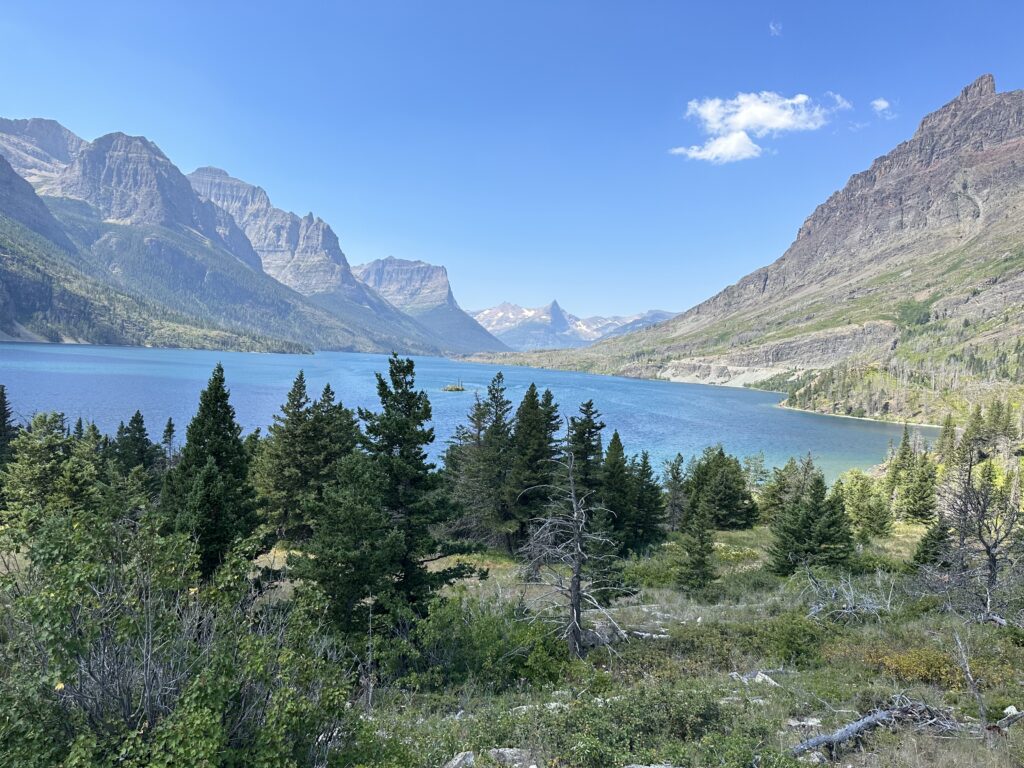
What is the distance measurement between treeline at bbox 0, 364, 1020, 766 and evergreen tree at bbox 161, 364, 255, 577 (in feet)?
0.33

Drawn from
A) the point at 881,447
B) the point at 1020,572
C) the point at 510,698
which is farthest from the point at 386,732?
the point at 881,447

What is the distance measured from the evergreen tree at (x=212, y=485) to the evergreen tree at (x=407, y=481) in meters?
6.27

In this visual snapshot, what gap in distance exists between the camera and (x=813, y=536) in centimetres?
3145

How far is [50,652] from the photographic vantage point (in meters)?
6.91

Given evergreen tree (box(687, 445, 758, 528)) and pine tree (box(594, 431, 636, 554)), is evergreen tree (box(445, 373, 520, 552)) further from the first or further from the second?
evergreen tree (box(687, 445, 758, 528))

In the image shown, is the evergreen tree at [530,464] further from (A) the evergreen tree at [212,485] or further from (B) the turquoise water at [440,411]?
(B) the turquoise water at [440,411]

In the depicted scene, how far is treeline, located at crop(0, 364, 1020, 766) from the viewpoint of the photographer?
7.11 metres

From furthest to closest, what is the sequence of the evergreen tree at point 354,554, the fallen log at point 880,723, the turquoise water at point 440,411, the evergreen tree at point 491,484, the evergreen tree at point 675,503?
the turquoise water at point 440,411 → the evergreen tree at point 675,503 → the evergreen tree at point 491,484 → the evergreen tree at point 354,554 → the fallen log at point 880,723

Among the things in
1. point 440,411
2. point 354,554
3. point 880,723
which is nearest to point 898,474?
point 880,723

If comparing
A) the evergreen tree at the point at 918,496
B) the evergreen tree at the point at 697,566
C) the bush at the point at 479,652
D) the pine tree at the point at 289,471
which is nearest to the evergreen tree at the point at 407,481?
the bush at the point at 479,652

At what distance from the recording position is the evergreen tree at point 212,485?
66.1 feet

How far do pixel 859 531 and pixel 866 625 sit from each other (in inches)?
1303

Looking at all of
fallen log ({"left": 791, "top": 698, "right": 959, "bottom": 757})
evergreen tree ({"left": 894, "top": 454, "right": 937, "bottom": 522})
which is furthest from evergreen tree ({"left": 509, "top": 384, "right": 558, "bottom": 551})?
evergreen tree ({"left": 894, "top": 454, "right": 937, "bottom": 522})

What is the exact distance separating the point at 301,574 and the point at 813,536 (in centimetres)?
3006
